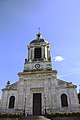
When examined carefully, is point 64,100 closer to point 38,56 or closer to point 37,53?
point 38,56

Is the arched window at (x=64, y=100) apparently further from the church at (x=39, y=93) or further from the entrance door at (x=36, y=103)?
the entrance door at (x=36, y=103)

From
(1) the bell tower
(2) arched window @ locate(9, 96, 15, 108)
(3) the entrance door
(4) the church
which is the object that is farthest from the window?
(2) arched window @ locate(9, 96, 15, 108)

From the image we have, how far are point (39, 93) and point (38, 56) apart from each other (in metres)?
7.65

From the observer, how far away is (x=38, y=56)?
97.0 ft

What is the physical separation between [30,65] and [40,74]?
303cm

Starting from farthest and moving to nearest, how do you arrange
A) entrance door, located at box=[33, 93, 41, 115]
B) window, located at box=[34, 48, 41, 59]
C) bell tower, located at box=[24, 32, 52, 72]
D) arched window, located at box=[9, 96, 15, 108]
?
window, located at box=[34, 48, 41, 59] → bell tower, located at box=[24, 32, 52, 72] → arched window, located at box=[9, 96, 15, 108] → entrance door, located at box=[33, 93, 41, 115]

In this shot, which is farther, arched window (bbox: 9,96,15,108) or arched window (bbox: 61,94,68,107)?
arched window (bbox: 9,96,15,108)

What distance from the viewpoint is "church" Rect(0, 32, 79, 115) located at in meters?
23.1

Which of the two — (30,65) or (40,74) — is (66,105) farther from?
(30,65)

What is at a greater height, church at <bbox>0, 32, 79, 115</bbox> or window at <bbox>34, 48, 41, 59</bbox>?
window at <bbox>34, 48, 41, 59</bbox>

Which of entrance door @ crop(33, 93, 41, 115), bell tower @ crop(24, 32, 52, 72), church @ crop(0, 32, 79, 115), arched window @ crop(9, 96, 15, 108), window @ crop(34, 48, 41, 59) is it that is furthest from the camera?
window @ crop(34, 48, 41, 59)

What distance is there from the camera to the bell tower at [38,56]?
27766 millimetres

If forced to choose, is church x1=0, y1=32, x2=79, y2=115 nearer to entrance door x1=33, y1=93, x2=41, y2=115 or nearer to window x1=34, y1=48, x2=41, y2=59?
entrance door x1=33, y1=93, x2=41, y2=115

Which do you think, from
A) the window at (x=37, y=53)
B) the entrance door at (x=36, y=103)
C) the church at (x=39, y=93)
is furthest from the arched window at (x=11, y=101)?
the window at (x=37, y=53)
